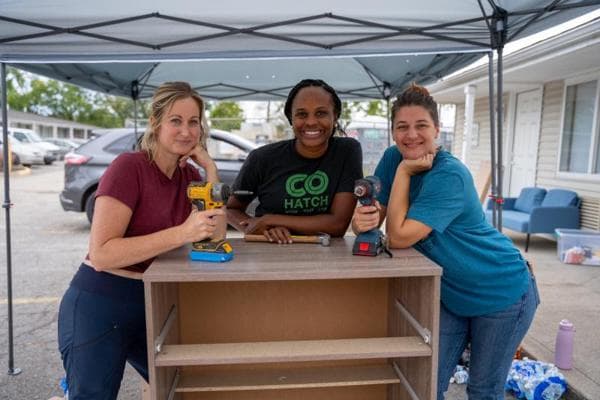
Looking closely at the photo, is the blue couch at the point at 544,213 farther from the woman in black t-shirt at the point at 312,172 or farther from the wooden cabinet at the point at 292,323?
the wooden cabinet at the point at 292,323

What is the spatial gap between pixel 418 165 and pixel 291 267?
0.56m

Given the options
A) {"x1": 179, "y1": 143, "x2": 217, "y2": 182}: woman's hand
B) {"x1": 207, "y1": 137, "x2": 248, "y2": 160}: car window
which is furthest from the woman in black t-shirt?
{"x1": 207, "y1": 137, "x2": 248, "y2": 160}: car window

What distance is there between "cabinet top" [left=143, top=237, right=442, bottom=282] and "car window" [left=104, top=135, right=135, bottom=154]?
19.2ft

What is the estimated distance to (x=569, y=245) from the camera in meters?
5.90

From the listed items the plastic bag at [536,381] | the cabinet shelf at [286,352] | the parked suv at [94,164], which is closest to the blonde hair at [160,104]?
the cabinet shelf at [286,352]

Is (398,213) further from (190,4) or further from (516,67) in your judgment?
(516,67)

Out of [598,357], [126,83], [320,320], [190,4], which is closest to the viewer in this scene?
[320,320]

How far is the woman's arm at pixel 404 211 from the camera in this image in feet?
5.23

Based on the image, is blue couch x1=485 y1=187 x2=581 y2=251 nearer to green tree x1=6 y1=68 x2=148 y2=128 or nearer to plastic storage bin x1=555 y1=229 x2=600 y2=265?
plastic storage bin x1=555 y1=229 x2=600 y2=265

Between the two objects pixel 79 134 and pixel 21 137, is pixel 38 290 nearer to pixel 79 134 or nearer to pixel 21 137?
pixel 21 137

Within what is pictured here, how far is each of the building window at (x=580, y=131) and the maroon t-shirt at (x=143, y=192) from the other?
686cm

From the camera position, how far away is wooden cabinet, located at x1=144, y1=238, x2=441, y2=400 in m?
1.52

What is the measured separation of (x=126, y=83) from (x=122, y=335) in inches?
156

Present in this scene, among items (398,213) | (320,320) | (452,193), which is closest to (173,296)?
(320,320)
